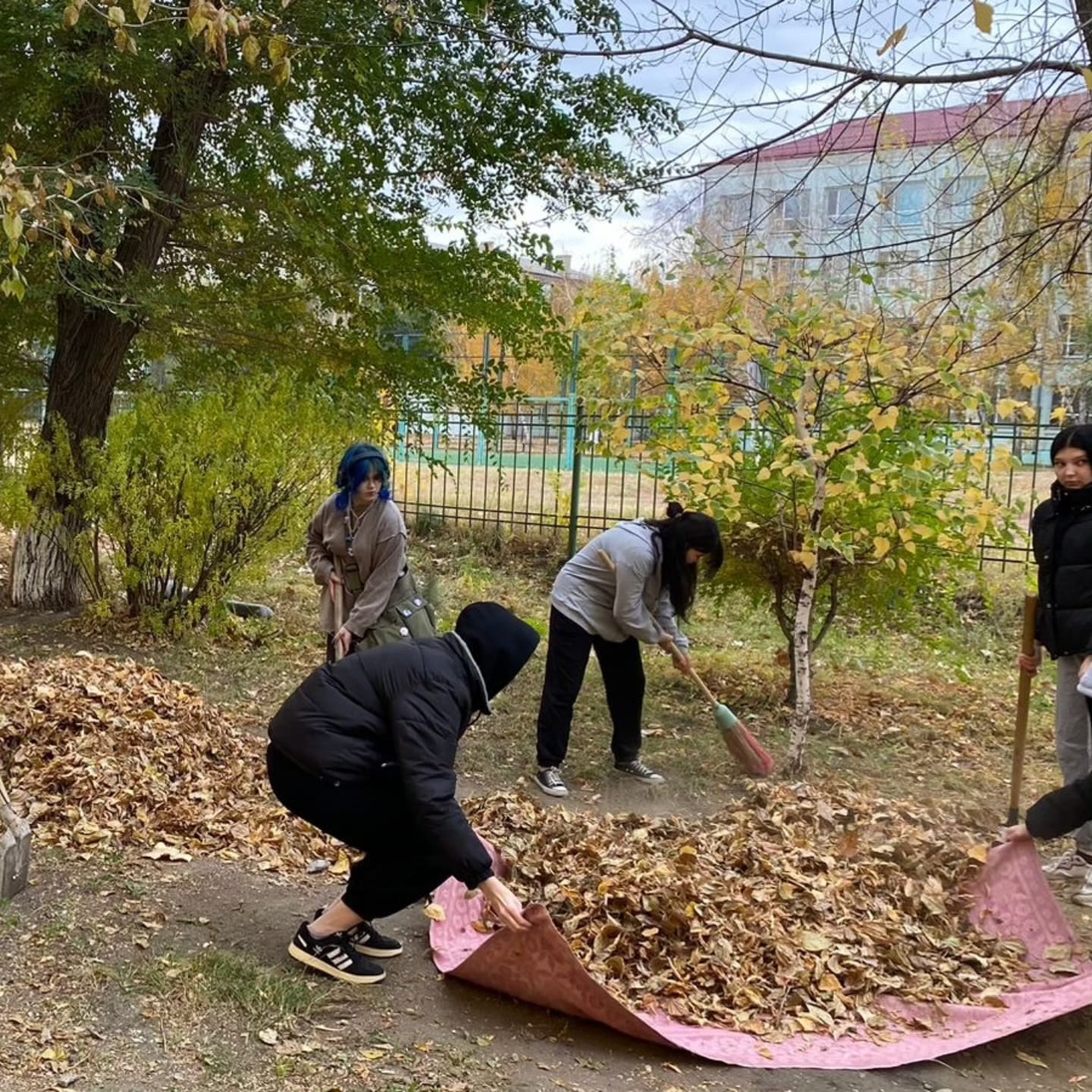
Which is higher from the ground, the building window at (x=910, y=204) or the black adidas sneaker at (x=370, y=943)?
the building window at (x=910, y=204)

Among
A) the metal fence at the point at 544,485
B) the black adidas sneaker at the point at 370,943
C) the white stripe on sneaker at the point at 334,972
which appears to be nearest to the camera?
the white stripe on sneaker at the point at 334,972

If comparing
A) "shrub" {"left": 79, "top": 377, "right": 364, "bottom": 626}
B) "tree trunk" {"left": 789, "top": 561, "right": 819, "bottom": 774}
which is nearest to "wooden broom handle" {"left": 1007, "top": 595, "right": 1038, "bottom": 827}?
"tree trunk" {"left": 789, "top": 561, "right": 819, "bottom": 774}

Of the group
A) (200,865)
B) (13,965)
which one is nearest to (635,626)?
(200,865)

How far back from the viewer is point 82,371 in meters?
7.11

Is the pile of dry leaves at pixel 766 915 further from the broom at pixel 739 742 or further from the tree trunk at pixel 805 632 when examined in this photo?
the tree trunk at pixel 805 632

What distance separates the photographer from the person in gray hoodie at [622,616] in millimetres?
4555

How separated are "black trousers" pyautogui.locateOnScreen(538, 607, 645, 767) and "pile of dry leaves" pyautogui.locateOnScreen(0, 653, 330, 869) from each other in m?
1.27

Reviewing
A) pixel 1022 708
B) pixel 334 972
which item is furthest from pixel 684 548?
pixel 334 972

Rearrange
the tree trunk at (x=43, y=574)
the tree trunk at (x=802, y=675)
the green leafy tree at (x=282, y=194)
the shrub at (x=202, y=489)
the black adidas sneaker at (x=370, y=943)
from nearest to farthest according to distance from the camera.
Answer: the black adidas sneaker at (x=370, y=943), the tree trunk at (x=802, y=675), the green leafy tree at (x=282, y=194), the shrub at (x=202, y=489), the tree trunk at (x=43, y=574)

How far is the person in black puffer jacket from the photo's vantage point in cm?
388

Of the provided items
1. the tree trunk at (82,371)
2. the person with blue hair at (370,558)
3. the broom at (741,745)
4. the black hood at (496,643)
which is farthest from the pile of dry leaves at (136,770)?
the tree trunk at (82,371)

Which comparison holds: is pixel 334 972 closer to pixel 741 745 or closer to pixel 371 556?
pixel 371 556

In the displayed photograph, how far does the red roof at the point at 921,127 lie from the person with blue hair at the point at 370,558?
198 centimetres

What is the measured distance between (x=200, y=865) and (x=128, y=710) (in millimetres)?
1190
